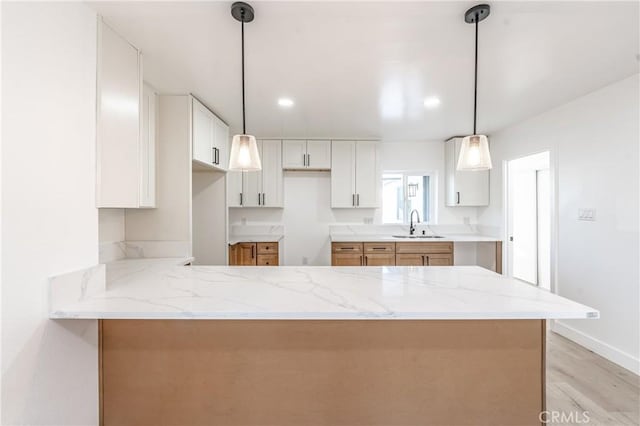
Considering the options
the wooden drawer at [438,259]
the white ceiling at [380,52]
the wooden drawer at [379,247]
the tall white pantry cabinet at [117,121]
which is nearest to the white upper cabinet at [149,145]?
the white ceiling at [380,52]

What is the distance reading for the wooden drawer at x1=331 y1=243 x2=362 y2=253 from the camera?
13.0 ft

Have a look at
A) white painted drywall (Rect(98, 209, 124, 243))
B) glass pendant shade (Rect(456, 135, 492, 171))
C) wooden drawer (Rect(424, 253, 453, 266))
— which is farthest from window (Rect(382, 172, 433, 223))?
white painted drywall (Rect(98, 209, 124, 243))

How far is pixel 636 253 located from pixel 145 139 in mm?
4009

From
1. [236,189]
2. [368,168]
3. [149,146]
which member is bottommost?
[236,189]

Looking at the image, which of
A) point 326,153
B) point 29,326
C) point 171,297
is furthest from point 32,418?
point 326,153

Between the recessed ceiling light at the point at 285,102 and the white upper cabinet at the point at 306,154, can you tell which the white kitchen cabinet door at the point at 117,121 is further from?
the white upper cabinet at the point at 306,154

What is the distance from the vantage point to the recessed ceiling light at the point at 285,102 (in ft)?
9.11

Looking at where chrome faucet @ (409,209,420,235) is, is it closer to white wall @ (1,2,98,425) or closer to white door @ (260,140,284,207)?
white door @ (260,140,284,207)

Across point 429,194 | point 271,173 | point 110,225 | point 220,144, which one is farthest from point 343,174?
point 110,225

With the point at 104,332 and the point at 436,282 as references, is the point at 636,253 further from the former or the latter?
the point at 104,332

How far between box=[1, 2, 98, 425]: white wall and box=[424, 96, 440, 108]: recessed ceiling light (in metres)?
2.56

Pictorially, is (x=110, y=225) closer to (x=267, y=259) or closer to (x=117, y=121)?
(x=117, y=121)

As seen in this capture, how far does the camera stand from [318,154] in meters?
4.22

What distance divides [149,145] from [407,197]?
11.8 ft
